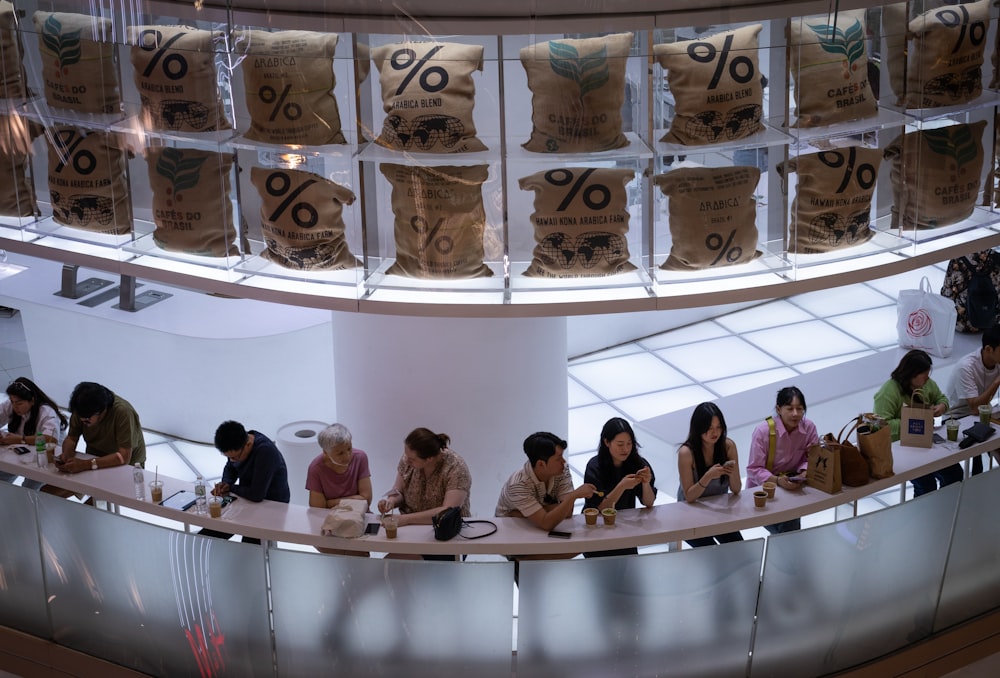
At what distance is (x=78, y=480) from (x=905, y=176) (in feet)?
10.8

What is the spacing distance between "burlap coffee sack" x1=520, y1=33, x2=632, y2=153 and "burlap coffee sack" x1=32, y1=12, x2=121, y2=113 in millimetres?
1537

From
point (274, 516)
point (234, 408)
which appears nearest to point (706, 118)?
point (274, 516)

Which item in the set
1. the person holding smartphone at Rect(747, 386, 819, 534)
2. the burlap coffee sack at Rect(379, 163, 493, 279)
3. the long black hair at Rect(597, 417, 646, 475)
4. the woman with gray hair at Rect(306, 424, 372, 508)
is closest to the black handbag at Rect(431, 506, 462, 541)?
the woman with gray hair at Rect(306, 424, 372, 508)

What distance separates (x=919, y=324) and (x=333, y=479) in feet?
14.4

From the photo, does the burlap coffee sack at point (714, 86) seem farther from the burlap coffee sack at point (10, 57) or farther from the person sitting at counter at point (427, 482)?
the burlap coffee sack at point (10, 57)

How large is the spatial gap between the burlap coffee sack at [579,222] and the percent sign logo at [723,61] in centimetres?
42

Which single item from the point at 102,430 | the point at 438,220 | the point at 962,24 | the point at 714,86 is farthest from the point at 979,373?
the point at 102,430

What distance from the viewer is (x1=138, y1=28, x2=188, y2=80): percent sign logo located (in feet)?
13.3

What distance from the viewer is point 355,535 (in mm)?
4148

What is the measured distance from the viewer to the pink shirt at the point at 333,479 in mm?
4523

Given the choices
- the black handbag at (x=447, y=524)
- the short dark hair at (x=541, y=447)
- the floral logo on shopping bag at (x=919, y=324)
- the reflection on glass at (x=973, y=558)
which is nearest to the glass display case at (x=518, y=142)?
the short dark hair at (x=541, y=447)

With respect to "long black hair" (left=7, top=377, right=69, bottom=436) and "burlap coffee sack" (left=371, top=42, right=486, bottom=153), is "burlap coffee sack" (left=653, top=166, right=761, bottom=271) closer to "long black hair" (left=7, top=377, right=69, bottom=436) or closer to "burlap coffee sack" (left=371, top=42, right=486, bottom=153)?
"burlap coffee sack" (left=371, top=42, right=486, bottom=153)

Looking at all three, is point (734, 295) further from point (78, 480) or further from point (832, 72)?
point (78, 480)

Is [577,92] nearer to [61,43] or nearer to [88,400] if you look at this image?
[61,43]
